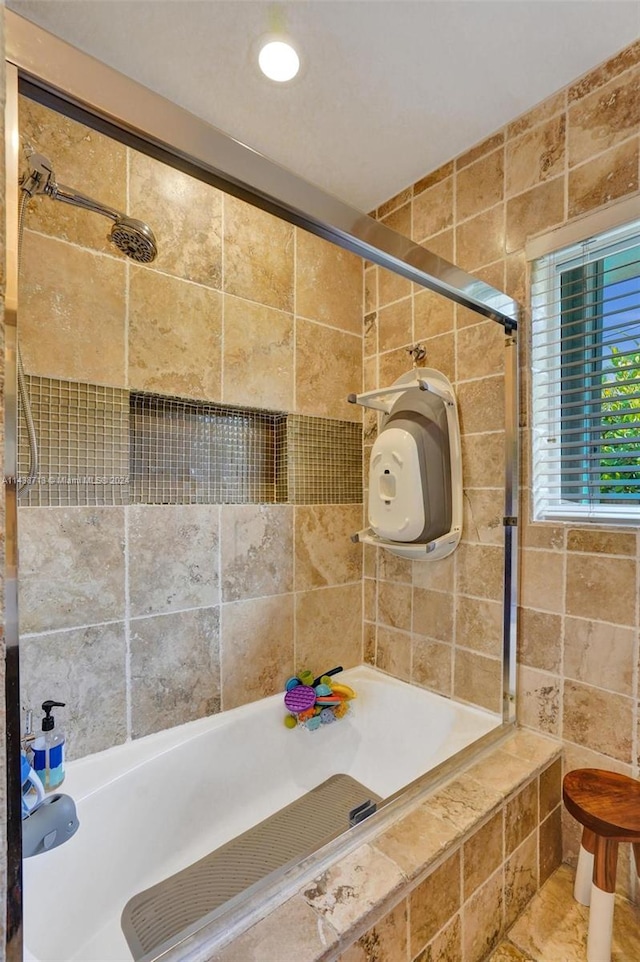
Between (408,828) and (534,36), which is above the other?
(534,36)

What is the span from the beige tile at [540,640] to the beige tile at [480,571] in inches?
4.3

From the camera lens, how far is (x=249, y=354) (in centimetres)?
161

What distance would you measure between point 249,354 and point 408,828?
4.76ft

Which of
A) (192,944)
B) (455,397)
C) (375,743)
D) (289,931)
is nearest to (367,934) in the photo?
(289,931)

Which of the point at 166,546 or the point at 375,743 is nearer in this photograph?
the point at 166,546

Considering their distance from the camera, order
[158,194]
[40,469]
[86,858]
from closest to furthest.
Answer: [86,858] < [40,469] < [158,194]

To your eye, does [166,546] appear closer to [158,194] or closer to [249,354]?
[249,354]

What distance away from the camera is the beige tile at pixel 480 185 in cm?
146

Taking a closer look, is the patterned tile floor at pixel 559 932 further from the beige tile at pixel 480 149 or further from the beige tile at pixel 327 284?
the beige tile at pixel 480 149

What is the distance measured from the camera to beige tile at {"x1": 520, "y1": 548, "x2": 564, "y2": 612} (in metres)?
1.32

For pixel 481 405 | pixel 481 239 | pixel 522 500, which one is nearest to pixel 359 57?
pixel 481 239

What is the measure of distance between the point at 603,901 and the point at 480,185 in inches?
78.4

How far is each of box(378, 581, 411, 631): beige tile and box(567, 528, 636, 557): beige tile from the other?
2.18 feet

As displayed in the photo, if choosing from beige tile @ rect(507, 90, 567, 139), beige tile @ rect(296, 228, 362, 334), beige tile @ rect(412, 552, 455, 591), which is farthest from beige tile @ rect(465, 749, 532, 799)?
beige tile @ rect(507, 90, 567, 139)
